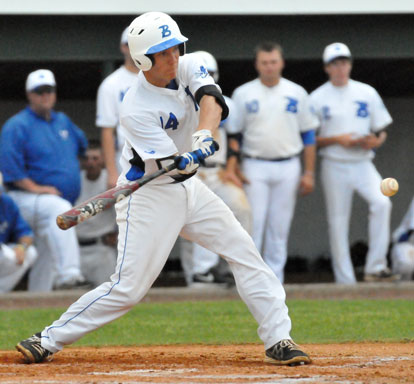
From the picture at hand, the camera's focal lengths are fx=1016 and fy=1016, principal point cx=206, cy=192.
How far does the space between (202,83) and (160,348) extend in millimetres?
1869

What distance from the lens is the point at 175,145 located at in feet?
17.0

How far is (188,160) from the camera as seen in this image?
4785 millimetres

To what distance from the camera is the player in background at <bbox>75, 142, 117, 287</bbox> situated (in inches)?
375

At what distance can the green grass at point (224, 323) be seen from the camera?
258 inches

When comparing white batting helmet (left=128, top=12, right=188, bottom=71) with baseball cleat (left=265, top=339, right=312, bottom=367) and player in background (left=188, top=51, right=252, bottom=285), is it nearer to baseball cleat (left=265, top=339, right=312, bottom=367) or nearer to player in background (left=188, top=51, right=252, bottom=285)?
baseball cleat (left=265, top=339, right=312, bottom=367)

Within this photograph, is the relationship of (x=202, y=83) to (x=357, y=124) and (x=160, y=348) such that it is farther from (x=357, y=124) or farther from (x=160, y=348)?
(x=357, y=124)

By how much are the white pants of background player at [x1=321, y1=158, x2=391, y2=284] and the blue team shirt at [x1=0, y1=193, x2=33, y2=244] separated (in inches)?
105

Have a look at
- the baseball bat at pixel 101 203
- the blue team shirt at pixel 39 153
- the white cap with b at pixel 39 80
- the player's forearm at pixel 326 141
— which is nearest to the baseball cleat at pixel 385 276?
the player's forearm at pixel 326 141

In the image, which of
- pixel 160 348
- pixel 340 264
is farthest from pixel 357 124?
pixel 160 348

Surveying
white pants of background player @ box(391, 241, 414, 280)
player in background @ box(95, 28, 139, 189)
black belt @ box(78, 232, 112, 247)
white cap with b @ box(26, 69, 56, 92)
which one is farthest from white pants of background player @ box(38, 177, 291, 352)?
white pants of background player @ box(391, 241, 414, 280)

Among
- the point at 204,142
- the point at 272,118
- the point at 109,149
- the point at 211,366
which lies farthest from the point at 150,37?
the point at 272,118

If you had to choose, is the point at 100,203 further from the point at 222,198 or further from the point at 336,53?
the point at 336,53

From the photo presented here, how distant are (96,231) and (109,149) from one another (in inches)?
57.0

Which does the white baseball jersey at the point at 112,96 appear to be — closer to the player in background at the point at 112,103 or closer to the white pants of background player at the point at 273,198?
the player in background at the point at 112,103
